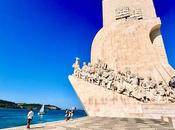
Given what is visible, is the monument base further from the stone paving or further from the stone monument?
the stone paving

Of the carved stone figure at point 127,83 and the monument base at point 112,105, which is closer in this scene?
the monument base at point 112,105

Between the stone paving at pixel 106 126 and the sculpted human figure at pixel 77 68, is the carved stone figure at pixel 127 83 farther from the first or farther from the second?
the stone paving at pixel 106 126

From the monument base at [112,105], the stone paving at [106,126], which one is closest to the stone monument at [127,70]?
the monument base at [112,105]

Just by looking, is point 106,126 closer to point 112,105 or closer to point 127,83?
point 112,105

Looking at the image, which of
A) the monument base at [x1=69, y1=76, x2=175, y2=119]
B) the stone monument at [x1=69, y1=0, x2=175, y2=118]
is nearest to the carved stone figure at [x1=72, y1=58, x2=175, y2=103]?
the stone monument at [x1=69, y1=0, x2=175, y2=118]

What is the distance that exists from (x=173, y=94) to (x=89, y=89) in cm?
529

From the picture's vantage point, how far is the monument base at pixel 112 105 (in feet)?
31.8

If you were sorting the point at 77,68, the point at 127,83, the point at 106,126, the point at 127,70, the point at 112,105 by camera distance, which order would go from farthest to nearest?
1. the point at 127,70
2. the point at 77,68
3. the point at 127,83
4. the point at 112,105
5. the point at 106,126

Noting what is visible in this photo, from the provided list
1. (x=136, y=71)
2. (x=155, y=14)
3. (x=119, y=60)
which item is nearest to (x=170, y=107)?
(x=136, y=71)

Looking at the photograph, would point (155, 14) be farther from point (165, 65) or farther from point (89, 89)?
point (89, 89)

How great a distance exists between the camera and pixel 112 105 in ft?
37.8

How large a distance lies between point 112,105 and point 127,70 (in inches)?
184

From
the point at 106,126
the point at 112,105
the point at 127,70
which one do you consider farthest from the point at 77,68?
the point at 106,126

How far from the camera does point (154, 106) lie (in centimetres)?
989
